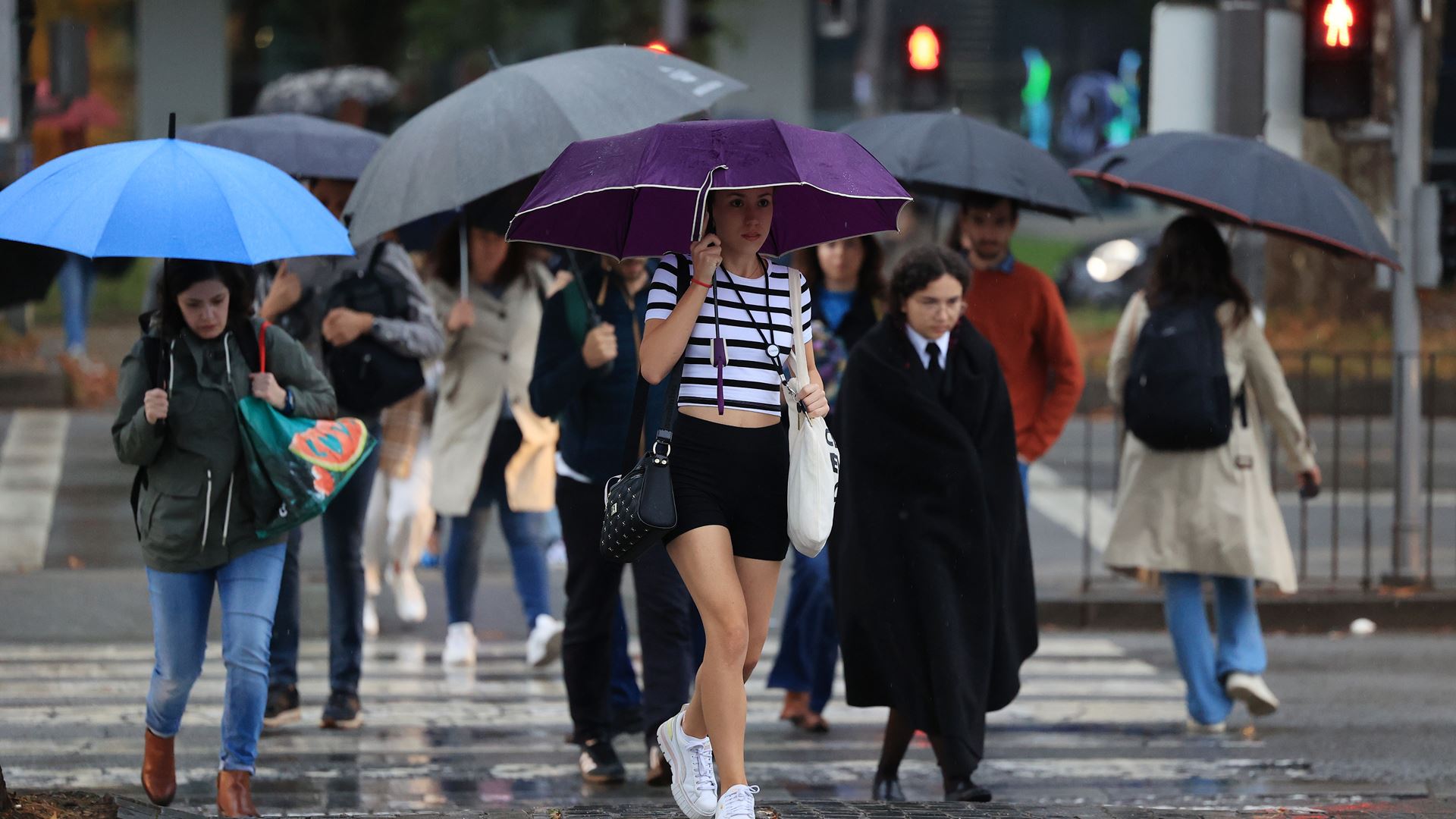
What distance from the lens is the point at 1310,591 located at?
10.4 metres

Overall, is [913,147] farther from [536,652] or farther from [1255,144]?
[536,652]

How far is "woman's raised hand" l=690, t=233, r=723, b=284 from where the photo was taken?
5.08m

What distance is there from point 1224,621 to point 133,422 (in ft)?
14.0

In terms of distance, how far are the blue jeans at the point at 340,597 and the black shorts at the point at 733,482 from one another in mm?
2668

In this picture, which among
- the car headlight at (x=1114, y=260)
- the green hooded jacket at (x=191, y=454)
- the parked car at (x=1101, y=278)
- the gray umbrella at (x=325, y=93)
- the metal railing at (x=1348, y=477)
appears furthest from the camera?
the parked car at (x=1101, y=278)

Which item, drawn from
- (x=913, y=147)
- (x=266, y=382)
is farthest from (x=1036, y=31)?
(x=266, y=382)

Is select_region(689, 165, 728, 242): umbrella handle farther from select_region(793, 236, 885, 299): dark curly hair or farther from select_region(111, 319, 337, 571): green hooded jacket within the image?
select_region(793, 236, 885, 299): dark curly hair

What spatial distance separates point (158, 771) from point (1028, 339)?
3.83 metres

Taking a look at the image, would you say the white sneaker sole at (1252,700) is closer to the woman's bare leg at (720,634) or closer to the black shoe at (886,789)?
the black shoe at (886,789)

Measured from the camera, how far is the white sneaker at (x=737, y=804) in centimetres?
509

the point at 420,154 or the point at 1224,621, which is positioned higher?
the point at 420,154

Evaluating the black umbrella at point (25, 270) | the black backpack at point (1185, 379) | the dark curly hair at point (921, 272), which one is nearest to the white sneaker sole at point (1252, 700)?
the black backpack at point (1185, 379)

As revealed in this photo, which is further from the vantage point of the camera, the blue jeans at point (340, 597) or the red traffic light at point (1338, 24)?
the red traffic light at point (1338, 24)

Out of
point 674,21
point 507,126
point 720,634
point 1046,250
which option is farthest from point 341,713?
point 1046,250
